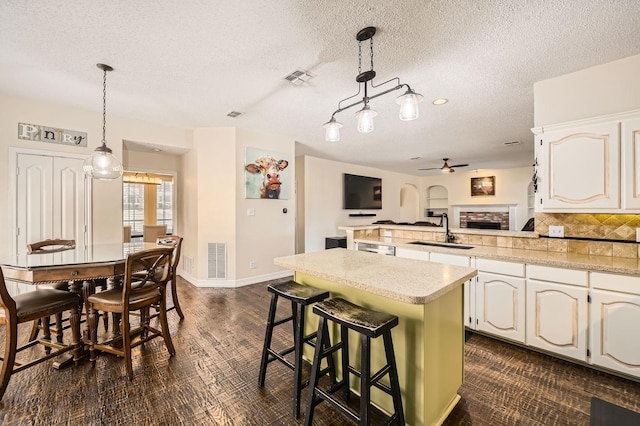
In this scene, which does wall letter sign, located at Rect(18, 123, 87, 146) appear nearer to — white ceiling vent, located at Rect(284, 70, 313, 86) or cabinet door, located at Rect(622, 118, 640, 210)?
white ceiling vent, located at Rect(284, 70, 313, 86)

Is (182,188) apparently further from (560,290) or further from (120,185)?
(560,290)

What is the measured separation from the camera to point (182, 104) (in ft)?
10.9

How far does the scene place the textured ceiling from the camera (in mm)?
1744

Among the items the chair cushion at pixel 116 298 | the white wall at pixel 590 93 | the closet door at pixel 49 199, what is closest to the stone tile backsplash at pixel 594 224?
the white wall at pixel 590 93

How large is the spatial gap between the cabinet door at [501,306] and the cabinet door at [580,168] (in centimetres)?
79

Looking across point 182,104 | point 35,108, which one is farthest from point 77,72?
point 35,108

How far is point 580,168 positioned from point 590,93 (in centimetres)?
67

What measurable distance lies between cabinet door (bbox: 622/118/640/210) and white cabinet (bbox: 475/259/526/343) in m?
0.90

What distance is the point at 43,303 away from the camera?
6.51 ft

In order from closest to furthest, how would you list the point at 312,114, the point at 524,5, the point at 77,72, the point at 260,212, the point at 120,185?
the point at 524,5 < the point at 77,72 < the point at 312,114 < the point at 120,185 < the point at 260,212

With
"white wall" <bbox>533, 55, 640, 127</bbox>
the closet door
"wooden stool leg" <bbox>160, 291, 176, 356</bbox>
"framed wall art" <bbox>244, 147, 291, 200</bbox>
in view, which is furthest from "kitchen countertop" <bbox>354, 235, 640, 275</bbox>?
the closet door

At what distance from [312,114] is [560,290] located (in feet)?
10.3

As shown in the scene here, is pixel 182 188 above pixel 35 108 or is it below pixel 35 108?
below

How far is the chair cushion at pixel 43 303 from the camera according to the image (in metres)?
1.89
